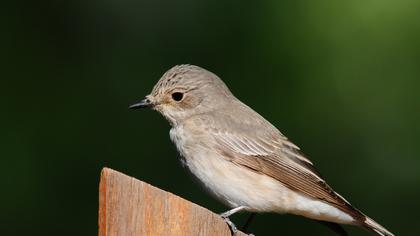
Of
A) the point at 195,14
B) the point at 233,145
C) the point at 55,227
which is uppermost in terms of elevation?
the point at 195,14

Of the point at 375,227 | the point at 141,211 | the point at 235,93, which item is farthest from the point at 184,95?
the point at 141,211

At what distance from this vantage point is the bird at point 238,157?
20.8 ft

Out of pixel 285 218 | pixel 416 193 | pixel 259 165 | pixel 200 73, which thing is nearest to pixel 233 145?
pixel 259 165

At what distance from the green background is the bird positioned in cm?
112

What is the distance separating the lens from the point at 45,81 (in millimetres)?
8266

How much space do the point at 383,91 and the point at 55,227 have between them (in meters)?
3.16

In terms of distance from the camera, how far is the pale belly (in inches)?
248

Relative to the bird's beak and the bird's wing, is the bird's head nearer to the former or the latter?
the bird's beak

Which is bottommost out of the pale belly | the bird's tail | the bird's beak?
the bird's tail

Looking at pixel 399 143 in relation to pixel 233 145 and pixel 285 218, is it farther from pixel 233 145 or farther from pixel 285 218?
pixel 233 145

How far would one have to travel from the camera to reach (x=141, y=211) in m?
4.25

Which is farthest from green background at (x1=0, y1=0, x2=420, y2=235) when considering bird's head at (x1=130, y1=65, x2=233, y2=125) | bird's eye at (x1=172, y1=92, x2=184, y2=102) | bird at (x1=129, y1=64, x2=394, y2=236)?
bird's eye at (x1=172, y1=92, x2=184, y2=102)

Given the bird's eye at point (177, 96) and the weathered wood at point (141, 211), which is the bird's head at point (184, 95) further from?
the weathered wood at point (141, 211)

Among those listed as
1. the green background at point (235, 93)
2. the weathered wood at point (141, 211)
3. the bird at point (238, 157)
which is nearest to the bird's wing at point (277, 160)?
the bird at point (238, 157)
